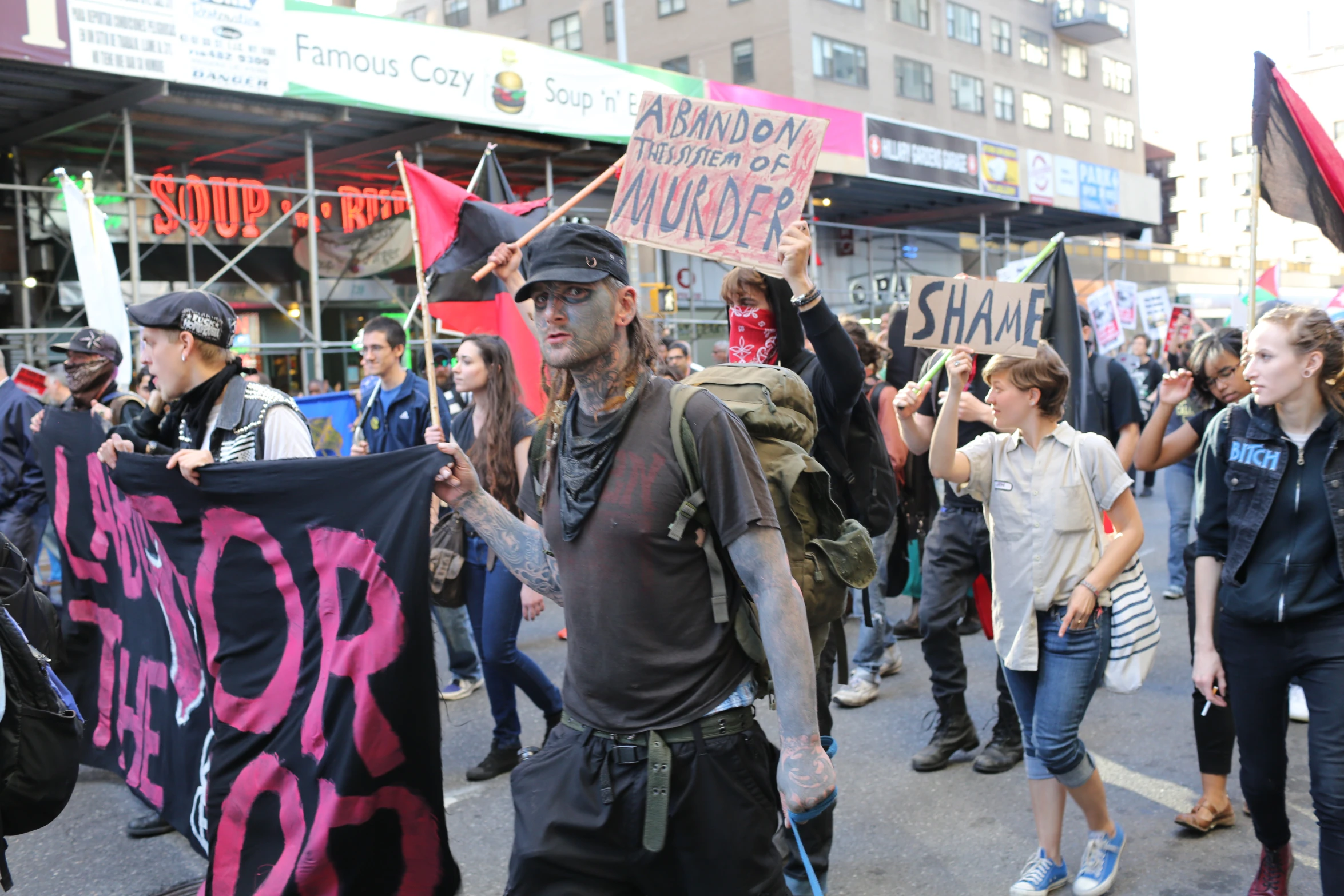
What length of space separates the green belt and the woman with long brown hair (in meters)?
2.65

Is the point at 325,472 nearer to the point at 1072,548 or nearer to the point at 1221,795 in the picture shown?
the point at 1072,548

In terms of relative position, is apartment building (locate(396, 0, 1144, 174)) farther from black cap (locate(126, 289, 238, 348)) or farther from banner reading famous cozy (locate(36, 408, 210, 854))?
black cap (locate(126, 289, 238, 348))

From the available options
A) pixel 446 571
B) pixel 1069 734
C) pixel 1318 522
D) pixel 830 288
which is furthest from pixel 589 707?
pixel 830 288

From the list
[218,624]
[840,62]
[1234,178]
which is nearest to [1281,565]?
[218,624]

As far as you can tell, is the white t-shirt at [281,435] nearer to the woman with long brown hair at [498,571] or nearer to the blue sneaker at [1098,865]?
the woman with long brown hair at [498,571]

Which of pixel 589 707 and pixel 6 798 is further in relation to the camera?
pixel 6 798

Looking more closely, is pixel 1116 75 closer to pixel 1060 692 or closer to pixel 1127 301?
pixel 1127 301

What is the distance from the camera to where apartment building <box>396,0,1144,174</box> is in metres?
33.8

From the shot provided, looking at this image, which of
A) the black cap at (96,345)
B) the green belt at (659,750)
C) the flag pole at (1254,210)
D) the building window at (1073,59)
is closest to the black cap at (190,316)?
the green belt at (659,750)

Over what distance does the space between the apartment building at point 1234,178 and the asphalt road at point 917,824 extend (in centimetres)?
7335

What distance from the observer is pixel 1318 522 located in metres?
3.22

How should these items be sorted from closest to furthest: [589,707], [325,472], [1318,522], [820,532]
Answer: [589,707]
[820,532]
[1318,522]
[325,472]

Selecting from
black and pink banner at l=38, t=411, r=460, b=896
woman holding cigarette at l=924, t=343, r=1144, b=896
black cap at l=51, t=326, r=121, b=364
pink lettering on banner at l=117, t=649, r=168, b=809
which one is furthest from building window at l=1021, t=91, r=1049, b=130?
black and pink banner at l=38, t=411, r=460, b=896

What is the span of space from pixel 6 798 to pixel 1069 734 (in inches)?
121
